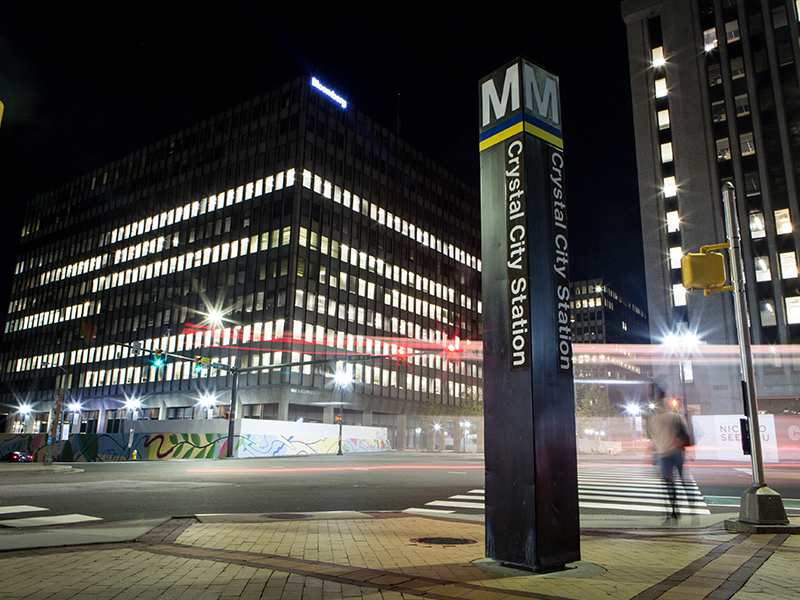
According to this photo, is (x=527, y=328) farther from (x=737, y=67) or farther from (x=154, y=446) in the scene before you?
(x=737, y=67)

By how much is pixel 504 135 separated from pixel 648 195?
5573 centimetres

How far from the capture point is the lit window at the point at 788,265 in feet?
151

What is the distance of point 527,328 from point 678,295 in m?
53.6

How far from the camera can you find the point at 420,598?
13.7 feet

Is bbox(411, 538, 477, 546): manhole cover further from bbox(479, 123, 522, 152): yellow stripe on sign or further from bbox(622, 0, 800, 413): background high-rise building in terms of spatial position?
bbox(622, 0, 800, 413): background high-rise building

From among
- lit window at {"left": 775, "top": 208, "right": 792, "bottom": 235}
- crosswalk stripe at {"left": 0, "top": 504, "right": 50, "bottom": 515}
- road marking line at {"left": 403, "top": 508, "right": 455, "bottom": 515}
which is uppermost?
lit window at {"left": 775, "top": 208, "right": 792, "bottom": 235}

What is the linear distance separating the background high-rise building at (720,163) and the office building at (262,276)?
99.8 ft

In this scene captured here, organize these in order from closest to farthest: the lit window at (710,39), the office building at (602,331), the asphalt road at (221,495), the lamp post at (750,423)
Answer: the lamp post at (750,423) → the asphalt road at (221,495) → the lit window at (710,39) → the office building at (602,331)

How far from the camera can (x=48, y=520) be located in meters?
8.70

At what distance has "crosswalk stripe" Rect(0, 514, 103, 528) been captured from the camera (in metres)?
8.24

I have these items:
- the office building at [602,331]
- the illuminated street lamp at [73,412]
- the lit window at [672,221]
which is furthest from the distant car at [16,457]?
the office building at [602,331]

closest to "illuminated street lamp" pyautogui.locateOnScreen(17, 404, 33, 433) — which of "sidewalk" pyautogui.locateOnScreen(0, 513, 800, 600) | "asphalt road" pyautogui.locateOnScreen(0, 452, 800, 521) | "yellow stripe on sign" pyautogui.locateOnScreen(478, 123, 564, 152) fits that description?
"asphalt road" pyautogui.locateOnScreen(0, 452, 800, 521)

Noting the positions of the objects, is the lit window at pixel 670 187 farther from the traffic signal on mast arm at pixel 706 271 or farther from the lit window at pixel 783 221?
the traffic signal on mast arm at pixel 706 271

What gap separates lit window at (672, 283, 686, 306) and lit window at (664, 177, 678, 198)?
29.8 feet
